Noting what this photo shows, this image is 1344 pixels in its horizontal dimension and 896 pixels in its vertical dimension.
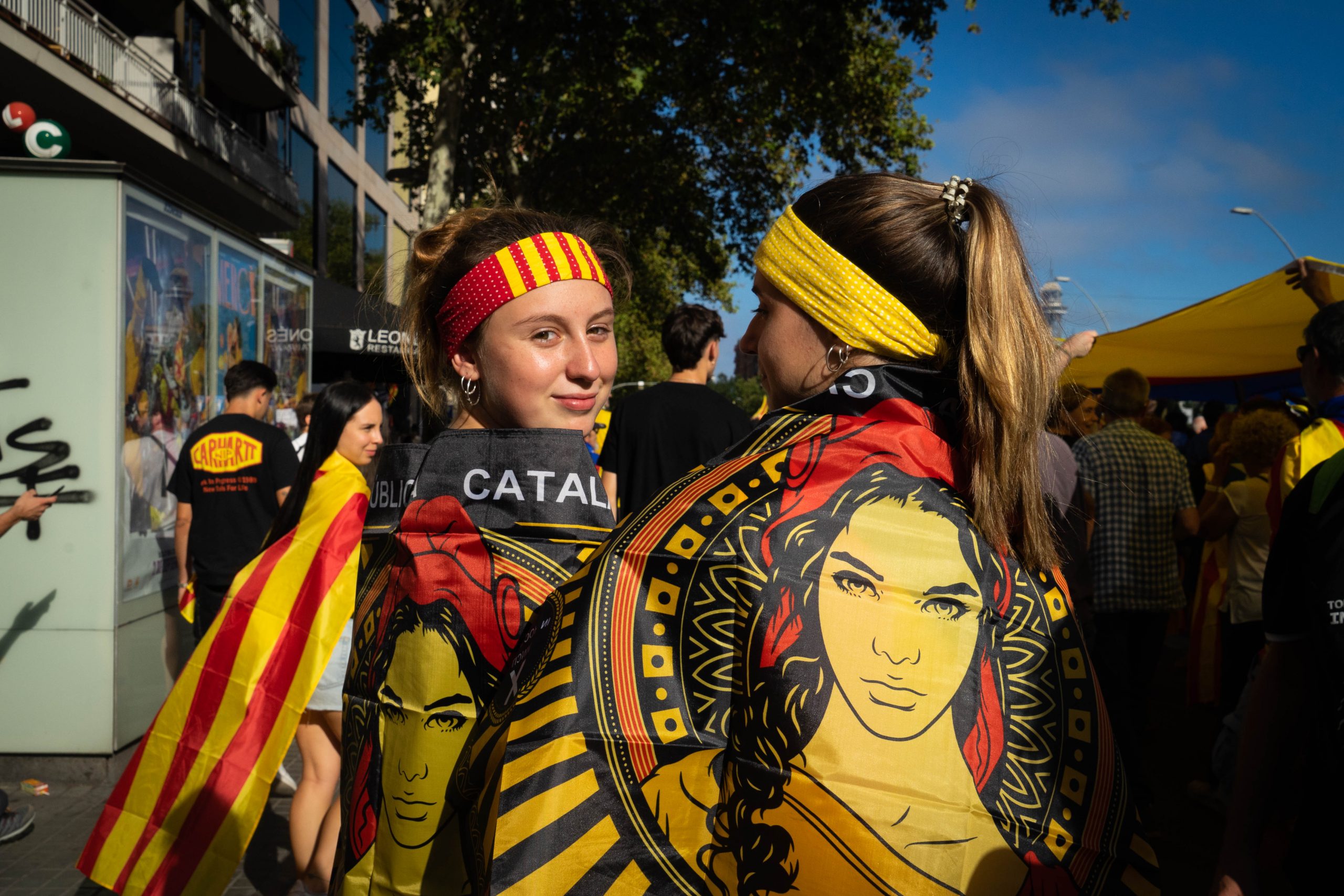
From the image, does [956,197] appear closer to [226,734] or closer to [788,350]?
[788,350]

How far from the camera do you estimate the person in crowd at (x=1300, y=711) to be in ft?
6.13

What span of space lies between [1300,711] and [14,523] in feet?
16.1

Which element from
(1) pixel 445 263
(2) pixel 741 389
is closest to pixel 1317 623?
(1) pixel 445 263

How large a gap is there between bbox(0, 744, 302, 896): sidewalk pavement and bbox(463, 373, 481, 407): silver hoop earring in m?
2.70

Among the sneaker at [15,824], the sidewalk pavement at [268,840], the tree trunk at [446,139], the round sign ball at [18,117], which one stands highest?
the tree trunk at [446,139]

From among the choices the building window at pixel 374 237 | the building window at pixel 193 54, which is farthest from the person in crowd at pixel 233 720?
the building window at pixel 374 237

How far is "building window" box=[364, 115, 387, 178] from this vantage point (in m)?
32.3

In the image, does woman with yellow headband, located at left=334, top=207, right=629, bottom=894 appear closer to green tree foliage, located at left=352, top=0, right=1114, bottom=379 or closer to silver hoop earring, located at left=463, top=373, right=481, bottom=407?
silver hoop earring, located at left=463, top=373, right=481, bottom=407

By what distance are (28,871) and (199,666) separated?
214 cm

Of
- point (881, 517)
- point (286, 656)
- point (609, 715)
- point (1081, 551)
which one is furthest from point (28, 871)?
point (1081, 551)

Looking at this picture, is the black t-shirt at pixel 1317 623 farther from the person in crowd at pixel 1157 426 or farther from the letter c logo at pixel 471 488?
the person in crowd at pixel 1157 426

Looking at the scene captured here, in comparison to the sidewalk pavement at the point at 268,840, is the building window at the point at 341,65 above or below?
above

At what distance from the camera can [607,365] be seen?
6.24ft

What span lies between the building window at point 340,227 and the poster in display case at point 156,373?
22467 millimetres
